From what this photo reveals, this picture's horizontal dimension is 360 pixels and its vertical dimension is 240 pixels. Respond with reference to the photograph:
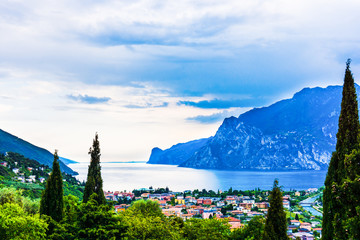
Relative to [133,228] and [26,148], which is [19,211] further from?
[26,148]

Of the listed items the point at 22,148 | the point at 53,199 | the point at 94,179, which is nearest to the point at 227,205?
the point at 94,179

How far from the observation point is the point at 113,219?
14.3 meters

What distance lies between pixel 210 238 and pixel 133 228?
414 cm

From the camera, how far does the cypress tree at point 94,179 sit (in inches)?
679

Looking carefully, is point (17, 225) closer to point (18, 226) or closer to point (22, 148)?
point (18, 226)

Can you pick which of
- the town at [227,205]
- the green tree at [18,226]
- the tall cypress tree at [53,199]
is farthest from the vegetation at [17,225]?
the town at [227,205]

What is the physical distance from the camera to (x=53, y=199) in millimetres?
15367

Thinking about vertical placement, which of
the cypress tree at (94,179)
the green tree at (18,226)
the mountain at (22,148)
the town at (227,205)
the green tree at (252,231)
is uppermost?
the mountain at (22,148)

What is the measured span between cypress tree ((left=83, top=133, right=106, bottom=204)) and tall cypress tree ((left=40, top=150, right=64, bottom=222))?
1.81 meters

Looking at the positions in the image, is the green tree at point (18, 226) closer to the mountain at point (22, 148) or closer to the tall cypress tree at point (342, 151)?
the tall cypress tree at point (342, 151)

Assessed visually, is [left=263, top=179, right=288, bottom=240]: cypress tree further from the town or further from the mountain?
the mountain

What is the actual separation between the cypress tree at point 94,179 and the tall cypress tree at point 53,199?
5.93 feet

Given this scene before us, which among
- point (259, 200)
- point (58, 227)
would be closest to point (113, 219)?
point (58, 227)

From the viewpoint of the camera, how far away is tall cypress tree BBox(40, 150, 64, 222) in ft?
50.2
